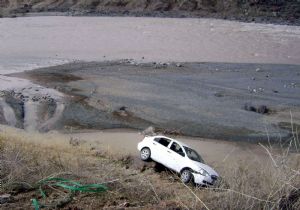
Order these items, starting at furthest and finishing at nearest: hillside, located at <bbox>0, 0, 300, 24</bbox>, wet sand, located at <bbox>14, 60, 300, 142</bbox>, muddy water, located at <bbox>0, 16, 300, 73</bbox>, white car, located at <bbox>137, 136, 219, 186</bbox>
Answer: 1. hillside, located at <bbox>0, 0, 300, 24</bbox>
2. muddy water, located at <bbox>0, 16, 300, 73</bbox>
3. wet sand, located at <bbox>14, 60, 300, 142</bbox>
4. white car, located at <bbox>137, 136, 219, 186</bbox>

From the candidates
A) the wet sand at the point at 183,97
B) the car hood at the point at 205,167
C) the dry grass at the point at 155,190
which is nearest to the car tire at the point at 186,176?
the car hood at the point at 205,167

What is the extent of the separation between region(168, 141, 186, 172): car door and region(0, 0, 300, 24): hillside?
5595 centimetres

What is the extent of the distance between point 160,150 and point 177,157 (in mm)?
884

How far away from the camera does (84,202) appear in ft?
20.9

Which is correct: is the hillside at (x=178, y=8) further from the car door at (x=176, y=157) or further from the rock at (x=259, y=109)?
the car door at (x=176, y=157)

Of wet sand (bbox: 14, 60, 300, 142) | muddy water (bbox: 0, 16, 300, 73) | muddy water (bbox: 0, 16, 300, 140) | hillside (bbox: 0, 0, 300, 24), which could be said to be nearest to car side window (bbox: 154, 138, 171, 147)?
wet sand (bbox: 14, 60, 300, 142)

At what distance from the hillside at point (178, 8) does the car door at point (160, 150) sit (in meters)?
55.5

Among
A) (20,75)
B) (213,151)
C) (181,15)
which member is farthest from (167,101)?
(181,15)

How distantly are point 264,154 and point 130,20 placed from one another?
157 feet

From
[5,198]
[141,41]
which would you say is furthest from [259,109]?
[141,41]

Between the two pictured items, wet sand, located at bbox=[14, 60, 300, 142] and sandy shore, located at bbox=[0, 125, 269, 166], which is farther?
wet sand, located at bbox=[14, 60, 300, 142]

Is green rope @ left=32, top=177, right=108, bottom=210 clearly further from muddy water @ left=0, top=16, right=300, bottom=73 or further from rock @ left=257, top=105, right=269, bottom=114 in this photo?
muddy water @ left=0, top=16, right=300, bottom=73

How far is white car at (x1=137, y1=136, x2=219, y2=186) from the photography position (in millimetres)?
14789

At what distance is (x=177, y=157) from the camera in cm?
1590
